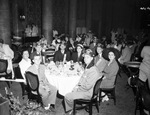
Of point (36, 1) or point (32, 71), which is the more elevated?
point (36, 1)

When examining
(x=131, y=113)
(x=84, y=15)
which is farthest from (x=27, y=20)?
(x=131, y=113)

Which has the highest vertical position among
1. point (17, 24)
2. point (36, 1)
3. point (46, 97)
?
point (36, 1)

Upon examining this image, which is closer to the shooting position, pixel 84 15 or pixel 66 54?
pixel 66 54

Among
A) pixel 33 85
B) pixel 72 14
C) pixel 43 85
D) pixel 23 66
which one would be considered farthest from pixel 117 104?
pixel 72 14

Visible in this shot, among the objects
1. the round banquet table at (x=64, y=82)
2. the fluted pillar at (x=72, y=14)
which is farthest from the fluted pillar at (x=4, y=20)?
the fluted pillar at (x=72, y=14)

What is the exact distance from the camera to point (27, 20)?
1694 cm

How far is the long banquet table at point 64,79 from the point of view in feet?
14.5

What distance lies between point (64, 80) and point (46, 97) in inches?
22.2

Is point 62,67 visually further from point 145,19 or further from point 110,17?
point 145,19

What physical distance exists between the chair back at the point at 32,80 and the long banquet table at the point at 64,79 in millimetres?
622

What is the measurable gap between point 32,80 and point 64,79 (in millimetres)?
789

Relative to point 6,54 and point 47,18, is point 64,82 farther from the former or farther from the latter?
point 47,18

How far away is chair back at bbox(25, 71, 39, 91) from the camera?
3.86m

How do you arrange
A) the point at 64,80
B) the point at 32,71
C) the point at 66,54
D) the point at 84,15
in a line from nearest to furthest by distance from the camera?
the point at 32,71
the point at 64,80
the point at 66,54
the point at 84,15
